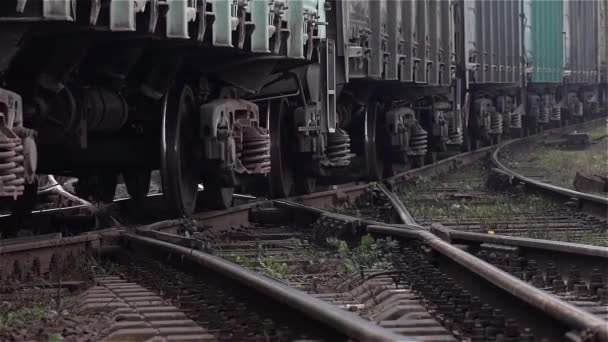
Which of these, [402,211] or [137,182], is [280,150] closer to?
[137,182]

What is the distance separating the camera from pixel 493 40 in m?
19.5

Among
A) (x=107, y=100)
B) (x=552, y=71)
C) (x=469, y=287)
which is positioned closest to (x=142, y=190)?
(x=107, y=100)

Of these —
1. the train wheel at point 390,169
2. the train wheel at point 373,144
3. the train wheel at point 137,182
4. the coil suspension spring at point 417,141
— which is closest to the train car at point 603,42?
the coil suspension spring at point 417,141

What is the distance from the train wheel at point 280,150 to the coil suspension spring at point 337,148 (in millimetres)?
544

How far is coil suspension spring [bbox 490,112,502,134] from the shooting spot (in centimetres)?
2077

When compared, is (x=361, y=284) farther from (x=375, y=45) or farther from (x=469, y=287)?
(x=375, y=45)

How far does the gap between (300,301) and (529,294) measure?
839 millimetres

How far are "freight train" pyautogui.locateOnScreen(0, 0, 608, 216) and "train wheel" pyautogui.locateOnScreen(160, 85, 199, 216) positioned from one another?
1 centimetres

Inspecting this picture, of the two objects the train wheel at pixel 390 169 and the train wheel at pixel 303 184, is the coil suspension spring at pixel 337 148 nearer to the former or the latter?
the train wheel at pixel 303 184

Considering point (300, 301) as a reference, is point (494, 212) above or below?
below

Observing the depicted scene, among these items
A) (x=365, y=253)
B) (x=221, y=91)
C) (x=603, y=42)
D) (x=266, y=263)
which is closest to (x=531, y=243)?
(x=365, y=253)

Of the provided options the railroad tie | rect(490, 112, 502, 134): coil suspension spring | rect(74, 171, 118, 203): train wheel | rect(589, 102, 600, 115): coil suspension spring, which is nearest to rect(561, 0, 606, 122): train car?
rect(589, 102, 600, 115): coil suspension spring

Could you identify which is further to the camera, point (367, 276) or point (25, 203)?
point (25, 203)

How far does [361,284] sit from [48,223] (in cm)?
375
